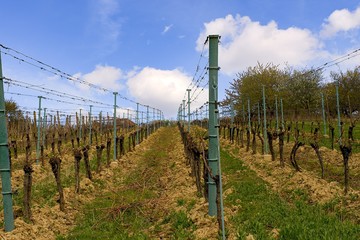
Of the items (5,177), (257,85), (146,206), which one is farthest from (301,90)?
(5,177)

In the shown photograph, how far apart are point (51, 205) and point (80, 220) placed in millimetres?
1142

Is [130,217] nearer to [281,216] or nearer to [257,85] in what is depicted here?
[281,216]

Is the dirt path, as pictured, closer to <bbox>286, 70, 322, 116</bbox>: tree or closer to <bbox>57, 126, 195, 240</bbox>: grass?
<bbox>57, 126, 195, 240</bbox>: grass

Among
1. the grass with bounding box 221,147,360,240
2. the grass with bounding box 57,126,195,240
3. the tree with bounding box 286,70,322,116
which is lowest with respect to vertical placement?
the grass with bounding box 57,126,195,240

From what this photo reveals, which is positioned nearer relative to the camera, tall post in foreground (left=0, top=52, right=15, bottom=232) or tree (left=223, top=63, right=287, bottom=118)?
tall post in foreground (left=0, top=52, right=15, bottom=232)

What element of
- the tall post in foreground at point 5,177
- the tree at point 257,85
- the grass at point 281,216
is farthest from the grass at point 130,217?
the tree at point 257,85

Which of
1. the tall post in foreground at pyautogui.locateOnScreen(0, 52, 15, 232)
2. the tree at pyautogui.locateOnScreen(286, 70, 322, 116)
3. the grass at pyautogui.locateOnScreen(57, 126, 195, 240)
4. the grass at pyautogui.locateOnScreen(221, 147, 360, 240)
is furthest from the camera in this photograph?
the tree at pyautogui.locateOnScreen(286, 70, 322, 116)

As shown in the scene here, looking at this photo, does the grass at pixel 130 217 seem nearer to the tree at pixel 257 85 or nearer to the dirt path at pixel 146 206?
the dirt path at pixel 146 206

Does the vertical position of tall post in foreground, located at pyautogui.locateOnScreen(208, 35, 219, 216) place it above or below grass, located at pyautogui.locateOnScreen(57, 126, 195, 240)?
above

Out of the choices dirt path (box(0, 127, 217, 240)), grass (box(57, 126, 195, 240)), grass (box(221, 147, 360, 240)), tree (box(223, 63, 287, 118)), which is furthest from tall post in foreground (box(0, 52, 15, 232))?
tree (box(223, 63, 287, 118))

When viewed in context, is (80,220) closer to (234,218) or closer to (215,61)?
(234,218)

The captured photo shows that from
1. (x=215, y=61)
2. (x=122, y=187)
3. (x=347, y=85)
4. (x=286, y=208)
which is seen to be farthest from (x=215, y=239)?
(x=347, y=85)

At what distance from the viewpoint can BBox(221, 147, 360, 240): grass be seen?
544 centimetres

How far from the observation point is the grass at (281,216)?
544 cm
